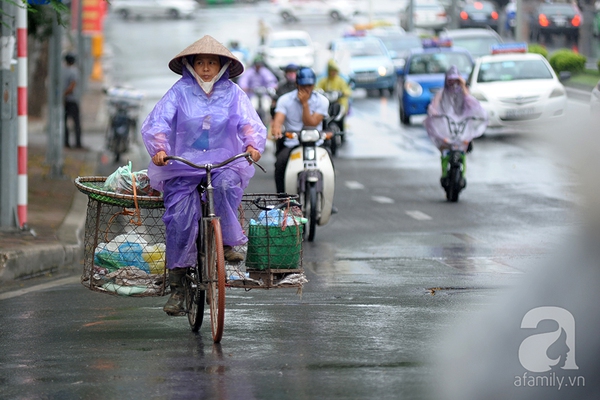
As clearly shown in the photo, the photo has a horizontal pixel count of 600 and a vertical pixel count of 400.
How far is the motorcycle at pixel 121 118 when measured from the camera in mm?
22922

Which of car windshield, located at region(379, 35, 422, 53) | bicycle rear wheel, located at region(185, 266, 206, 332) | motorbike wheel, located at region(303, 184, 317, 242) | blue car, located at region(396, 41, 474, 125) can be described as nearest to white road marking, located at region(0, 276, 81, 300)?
bicycle rear wheel, located at region(185, 266, 206, 332)

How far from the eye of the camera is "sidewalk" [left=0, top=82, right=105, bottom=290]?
36.8 feet

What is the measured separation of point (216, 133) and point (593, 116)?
161 inches

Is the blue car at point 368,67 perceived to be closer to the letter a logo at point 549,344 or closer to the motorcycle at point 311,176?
the motorcycle at point 311,176

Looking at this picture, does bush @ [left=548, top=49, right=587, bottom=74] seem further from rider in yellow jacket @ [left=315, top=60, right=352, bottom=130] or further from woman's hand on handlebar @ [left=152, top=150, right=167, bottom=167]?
woman's hand on handlebar @ [left=152, top=150, right=167, bottom=167]

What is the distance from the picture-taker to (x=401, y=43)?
42.5 m

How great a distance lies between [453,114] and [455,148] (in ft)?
1.60

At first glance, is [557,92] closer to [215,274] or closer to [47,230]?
[47,230]

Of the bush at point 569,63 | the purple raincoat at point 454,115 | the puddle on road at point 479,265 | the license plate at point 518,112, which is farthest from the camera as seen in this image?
the bush at point 569,63

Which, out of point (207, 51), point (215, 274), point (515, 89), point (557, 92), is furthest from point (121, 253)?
point (515, 89)

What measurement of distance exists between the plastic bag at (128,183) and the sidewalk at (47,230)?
3097 millimetres

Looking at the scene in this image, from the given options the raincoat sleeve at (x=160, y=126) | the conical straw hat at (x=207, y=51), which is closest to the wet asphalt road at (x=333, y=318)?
the raincoat sleeve at (x=160, y=126)

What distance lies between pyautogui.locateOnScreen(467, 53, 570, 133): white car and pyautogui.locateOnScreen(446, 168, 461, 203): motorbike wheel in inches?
276

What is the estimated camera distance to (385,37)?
43000mm
